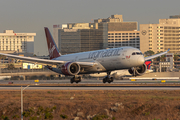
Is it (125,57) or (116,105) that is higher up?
(125,57)

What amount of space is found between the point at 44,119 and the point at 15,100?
8.16 meters

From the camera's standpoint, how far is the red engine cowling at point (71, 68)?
204 feet

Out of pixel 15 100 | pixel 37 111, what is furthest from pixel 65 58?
pixel 37 111

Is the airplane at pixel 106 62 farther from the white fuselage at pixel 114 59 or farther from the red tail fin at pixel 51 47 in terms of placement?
the red tail fin at pixel 51 47

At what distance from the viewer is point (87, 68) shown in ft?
211

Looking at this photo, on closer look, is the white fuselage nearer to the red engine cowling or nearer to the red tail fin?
the red engine cowling

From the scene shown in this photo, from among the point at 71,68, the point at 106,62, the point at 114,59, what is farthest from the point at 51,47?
the point at 114,59

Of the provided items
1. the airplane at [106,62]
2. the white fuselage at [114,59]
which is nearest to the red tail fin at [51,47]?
the airplane at [106,62]

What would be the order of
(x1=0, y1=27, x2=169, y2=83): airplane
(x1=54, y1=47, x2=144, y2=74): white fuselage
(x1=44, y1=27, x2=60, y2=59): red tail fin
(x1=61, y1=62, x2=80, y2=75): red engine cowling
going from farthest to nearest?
1. (x1=44, y1=27, x2=60, y2=59): red tail fin
2. (x1=61, y1=62, x2=80, y2=75): red engine cowling
3. (x1=0, y1=27, x2=169, y2=83): airplane
4. (x1=54, y1=47, x2=144, y2=74): white fuselage

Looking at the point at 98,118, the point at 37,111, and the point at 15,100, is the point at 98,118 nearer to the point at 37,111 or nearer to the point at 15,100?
the point at 37,111

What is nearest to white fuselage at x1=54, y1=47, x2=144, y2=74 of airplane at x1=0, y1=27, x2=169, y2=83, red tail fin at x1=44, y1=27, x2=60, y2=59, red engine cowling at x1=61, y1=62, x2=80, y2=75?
airplane at x1=0, y1=27, x2=169, y2=83

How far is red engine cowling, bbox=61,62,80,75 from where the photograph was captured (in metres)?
62.1

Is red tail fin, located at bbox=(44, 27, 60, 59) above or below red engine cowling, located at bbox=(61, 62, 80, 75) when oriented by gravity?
above

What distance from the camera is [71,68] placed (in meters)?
63.0
